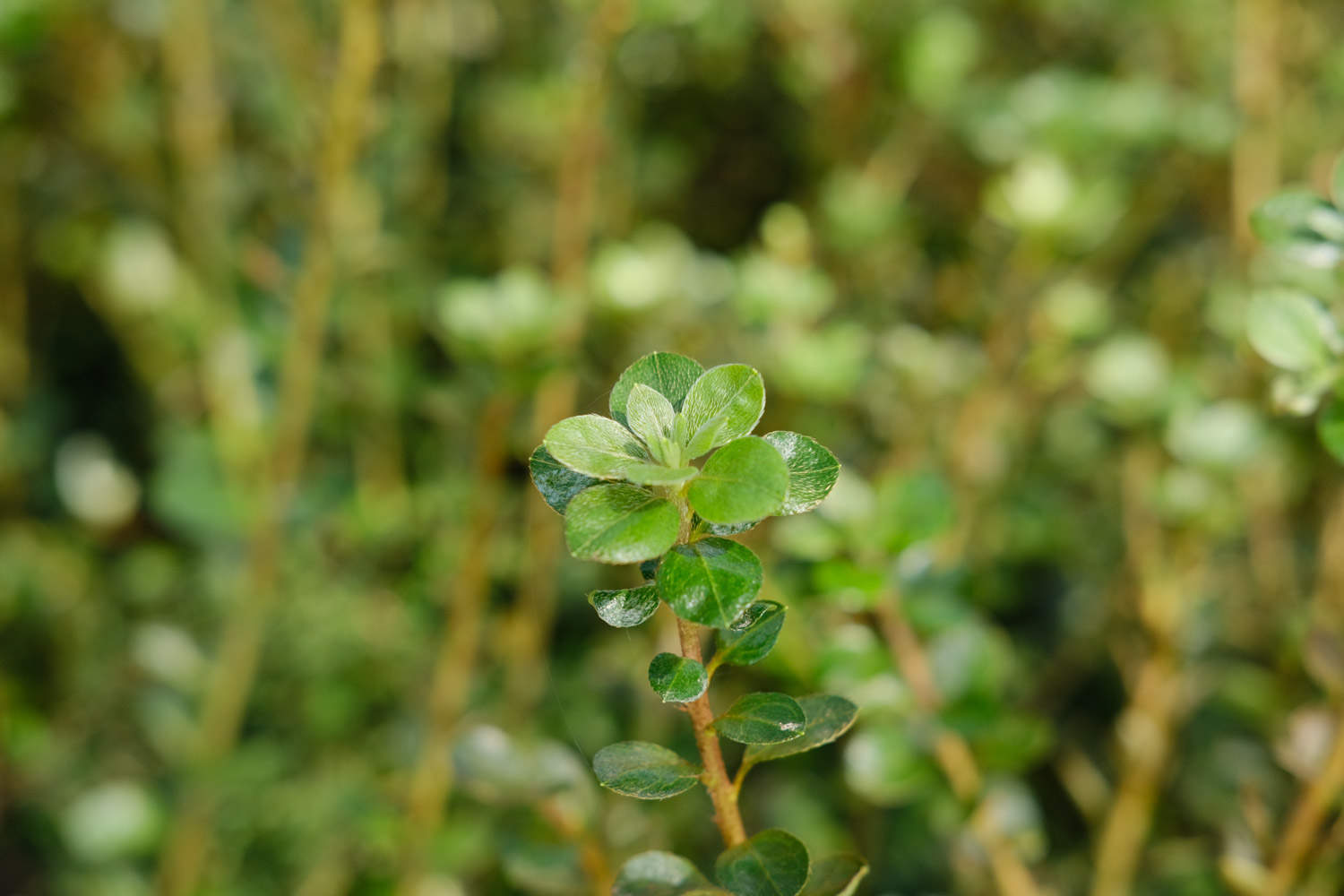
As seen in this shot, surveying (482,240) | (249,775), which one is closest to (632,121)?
(482,240)

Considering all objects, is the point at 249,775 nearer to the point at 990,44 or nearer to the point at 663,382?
the point at 663,382

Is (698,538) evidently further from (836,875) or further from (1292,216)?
(1292,216)

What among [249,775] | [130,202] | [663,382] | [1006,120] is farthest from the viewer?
[130,202]

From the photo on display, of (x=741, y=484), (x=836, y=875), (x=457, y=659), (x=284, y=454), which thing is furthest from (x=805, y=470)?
(x=284, y=454)

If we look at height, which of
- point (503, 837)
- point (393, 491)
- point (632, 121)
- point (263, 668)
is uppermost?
point (632, 121)

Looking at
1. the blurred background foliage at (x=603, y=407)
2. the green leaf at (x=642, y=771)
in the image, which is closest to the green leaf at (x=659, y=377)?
the green leaf at (x=642, y=771)

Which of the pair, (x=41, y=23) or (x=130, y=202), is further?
(x=130, y=202)

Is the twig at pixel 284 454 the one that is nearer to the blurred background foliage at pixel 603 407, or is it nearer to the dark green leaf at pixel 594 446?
the blurred background foliage at pixel 603 407
